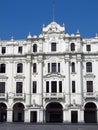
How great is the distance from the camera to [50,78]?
61.3 m

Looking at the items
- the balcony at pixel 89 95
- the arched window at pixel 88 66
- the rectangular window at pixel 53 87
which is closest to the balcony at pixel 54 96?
the rectangular window at pixel 53 87

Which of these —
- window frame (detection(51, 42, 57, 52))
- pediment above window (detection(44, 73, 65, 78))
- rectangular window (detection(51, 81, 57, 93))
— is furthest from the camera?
window frame (detection(51, 42, 57, 52))

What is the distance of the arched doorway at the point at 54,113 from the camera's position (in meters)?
62.4

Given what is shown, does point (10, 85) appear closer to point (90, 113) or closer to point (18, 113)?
point (18, 113)

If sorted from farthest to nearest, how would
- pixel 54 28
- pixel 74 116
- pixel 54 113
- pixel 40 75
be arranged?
pixel 54 28 → pixel 54 113 → pixel 40 75 → pixel 74 116

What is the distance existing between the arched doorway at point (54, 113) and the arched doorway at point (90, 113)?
5.38 metres

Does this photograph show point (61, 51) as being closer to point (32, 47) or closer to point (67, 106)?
point (32, 47)

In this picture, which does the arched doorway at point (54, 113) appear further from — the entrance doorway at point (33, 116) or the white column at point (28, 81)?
the white column at point (28, 81)

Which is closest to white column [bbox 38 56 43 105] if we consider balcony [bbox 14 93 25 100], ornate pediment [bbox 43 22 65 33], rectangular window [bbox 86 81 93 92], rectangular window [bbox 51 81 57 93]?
rectangular window [bbox 51 81 57 93]

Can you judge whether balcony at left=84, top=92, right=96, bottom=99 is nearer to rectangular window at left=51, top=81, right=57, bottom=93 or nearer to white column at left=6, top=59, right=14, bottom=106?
rectangular window at left=51, top=81, right=57, bottom=93

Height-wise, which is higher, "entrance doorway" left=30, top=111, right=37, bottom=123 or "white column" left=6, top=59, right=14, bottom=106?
"white column" left=6, top=59, right=14, bottom=106

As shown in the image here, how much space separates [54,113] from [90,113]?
7764mm

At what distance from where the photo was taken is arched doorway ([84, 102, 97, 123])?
6112 centimetres

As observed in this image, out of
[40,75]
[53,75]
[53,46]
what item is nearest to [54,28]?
[53,46]
